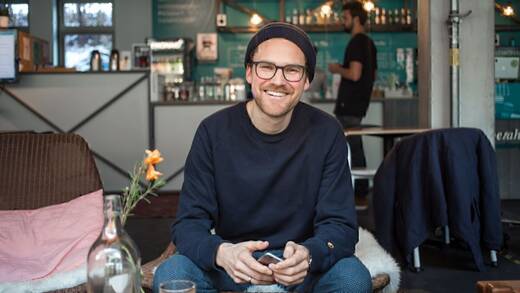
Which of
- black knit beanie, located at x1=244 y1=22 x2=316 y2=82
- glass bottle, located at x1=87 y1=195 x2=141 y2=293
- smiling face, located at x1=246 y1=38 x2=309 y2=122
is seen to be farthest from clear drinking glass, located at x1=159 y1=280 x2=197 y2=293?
black knit beanie, located at x1=244 y1=22 x2=316 y2=82

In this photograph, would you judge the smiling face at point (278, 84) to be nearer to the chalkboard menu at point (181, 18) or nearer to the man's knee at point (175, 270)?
the man's knee at point (175, 270)

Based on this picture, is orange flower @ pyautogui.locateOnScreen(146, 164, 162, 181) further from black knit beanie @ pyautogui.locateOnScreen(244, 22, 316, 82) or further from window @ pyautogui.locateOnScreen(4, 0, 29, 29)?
window @ pyautogui.locateOnScreen(4, 0, 29, 29)

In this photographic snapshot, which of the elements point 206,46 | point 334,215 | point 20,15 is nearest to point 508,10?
point 206,46

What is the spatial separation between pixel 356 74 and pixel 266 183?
3.83 metres

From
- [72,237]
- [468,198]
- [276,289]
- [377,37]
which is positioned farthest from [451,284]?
[377,37]

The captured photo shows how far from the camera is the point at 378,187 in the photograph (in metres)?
3.88

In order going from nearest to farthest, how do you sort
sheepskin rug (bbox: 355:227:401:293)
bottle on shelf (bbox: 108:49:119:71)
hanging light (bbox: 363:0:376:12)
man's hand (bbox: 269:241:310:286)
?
man's hand (bbox: 269:241:310:286) → sheepskin rug (bbox: 355:227:401:293) → bottle on shelf (bbox: 108:49:119:71) → hanging light (bbox: 363:0:376:12)

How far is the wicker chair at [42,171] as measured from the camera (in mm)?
2717

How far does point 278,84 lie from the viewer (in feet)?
6.17

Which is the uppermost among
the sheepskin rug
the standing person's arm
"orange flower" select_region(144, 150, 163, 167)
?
the standing person's arm

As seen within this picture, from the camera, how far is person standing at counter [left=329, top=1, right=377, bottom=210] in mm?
5590

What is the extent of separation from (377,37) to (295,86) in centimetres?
851

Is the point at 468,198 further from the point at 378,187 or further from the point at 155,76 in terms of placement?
the point at 155,76

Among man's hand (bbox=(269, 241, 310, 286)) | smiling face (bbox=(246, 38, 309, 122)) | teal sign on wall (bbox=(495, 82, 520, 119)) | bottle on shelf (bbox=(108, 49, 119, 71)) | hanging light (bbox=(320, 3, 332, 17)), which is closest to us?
man's hand (bbox=(269, 241, 310, 286))
